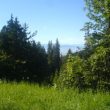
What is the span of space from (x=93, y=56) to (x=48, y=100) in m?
16.5

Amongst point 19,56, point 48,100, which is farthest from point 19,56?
point 48,100

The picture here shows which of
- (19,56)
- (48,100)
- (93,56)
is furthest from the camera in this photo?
(19,56)

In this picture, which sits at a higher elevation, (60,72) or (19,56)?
(19,56)

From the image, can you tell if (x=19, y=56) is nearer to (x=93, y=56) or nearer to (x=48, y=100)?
(x=93, y=56)

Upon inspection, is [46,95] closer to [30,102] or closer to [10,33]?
[30,102]

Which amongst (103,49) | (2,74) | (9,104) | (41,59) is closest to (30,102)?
(9,104)

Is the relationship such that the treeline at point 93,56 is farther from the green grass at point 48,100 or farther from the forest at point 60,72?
the green grass at point 48,100

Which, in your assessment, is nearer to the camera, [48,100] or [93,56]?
[48,100]

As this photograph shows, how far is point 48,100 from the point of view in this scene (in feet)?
27.6

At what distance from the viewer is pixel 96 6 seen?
2519 cm

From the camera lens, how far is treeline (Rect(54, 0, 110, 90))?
2222 centimetres

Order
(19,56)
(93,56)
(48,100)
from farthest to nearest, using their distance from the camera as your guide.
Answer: (19,56) → (93,56) → (48,100)

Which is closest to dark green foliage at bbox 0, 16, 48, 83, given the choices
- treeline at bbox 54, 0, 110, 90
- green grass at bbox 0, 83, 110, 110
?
treeline at bbox 54, 0, 110, 90

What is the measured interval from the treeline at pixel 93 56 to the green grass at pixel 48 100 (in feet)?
37.0
